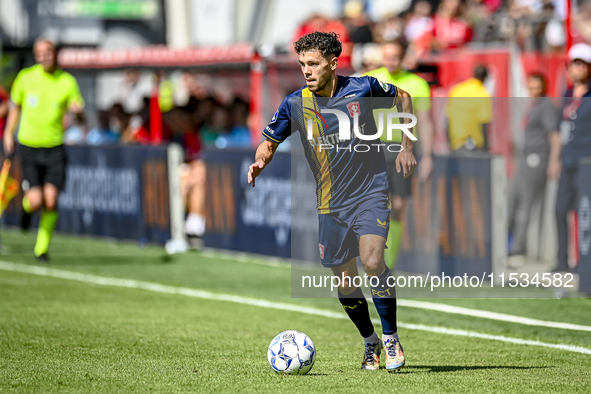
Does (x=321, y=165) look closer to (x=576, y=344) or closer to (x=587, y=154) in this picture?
(x=576, y=344)

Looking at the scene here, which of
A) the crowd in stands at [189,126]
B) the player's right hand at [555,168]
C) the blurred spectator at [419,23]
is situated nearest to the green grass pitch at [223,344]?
the player's right hand at [555,168]

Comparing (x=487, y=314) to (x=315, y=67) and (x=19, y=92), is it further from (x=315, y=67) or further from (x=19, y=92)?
(x=19, y=92)

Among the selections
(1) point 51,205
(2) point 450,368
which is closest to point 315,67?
(2) point 450,368

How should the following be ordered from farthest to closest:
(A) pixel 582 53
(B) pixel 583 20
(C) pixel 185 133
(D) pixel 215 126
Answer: (D) pixel 215 126
(C) pixel 185 133
(B) pixel 583 20
(A) pixel 582 53

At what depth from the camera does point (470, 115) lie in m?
→ 11.6

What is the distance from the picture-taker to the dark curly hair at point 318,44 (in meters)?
5.90

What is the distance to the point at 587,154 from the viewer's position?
9.83 meters

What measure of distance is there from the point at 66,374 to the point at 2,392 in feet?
1.83

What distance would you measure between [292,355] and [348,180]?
1.13m

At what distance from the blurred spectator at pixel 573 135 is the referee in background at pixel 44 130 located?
5.47 meters

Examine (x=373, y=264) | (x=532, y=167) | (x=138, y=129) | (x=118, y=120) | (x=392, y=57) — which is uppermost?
(x=392, y=57)

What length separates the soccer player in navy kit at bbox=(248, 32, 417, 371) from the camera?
6039mm

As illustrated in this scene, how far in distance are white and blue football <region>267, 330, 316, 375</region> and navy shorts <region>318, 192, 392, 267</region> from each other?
0.55m

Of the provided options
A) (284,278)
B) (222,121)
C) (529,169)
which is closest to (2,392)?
(284,278)
